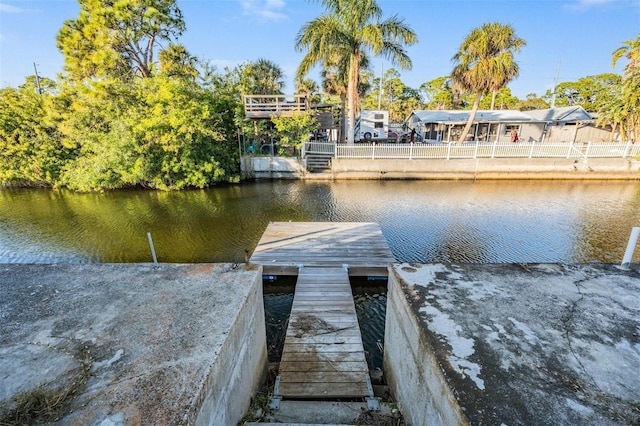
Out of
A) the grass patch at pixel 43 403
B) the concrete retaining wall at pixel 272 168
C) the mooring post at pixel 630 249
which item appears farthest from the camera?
the concrete retaining wall at pixel 272 168

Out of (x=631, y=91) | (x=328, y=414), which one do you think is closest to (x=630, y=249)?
(x=328, y=414)

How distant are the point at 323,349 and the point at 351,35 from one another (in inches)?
668

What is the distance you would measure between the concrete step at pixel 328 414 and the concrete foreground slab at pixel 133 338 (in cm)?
43

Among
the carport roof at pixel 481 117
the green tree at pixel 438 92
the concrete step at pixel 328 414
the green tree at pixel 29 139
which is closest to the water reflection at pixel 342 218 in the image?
the green tree at pixel 29 139

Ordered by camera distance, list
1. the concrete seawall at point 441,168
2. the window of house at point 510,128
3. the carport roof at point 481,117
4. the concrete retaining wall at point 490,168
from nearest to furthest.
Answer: the concrete retaining wall at point 490,168, the concrete seawall at point 441,168, the carport roof at point 481,117, the window of house at point 510,128

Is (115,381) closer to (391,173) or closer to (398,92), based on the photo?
→ (391,173)

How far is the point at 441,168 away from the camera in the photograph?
16.6m

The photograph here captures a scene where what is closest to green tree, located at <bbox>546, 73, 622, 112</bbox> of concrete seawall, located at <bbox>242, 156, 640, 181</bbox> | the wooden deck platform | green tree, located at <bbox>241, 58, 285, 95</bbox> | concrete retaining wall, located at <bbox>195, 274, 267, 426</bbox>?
concrete seawall, located at <bbox>242, 156, 640, 181</bbox>

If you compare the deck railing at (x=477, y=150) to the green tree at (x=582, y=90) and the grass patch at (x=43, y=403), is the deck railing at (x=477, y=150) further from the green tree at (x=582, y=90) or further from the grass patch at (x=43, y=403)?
the green tree at (x=582, y=90)

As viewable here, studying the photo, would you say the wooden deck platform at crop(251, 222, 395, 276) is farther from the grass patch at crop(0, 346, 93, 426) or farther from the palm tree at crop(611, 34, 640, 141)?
the palm tree at crop(611, 34, 640, 141)

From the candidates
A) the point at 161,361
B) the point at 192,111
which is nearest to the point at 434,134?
the point at 192,111

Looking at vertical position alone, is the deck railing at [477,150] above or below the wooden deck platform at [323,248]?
above

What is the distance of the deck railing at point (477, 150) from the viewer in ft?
52.8

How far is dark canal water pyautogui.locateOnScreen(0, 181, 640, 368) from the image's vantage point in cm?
734
